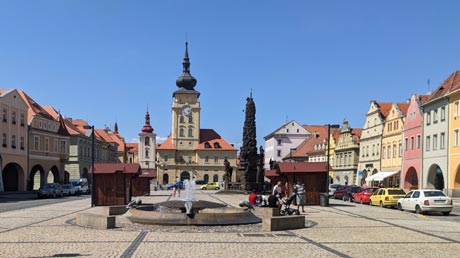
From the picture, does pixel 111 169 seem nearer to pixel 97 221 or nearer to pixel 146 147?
pixel 97 221

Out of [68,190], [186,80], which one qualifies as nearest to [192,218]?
[68,190]

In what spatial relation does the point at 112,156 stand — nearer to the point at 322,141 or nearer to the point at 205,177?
the point at 205,177

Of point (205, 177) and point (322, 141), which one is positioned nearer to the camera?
point (322, 141)

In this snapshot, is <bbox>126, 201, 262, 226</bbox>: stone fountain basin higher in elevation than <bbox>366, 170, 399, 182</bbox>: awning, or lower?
higher

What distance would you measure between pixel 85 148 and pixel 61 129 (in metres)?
15.0

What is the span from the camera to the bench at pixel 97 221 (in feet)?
60.1

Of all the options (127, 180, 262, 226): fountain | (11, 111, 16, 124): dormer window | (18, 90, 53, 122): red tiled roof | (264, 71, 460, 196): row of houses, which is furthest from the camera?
(18, 90, 53, 122): red tiled roof

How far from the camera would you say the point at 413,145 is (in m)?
59.4

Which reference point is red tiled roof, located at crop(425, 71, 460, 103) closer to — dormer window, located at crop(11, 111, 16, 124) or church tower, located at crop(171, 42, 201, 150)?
dormer window, located at crop(11, 111, 16, 124)

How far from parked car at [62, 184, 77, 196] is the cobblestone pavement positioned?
33637 millimetres

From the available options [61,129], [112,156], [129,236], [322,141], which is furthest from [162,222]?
[112,156]

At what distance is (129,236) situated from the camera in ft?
52.7

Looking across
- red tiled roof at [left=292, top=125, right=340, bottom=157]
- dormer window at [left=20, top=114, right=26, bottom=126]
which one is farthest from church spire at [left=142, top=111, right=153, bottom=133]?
dormer window at [left=20, top=114, right=26, bottom=126]

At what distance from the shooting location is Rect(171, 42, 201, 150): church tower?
121125mm
